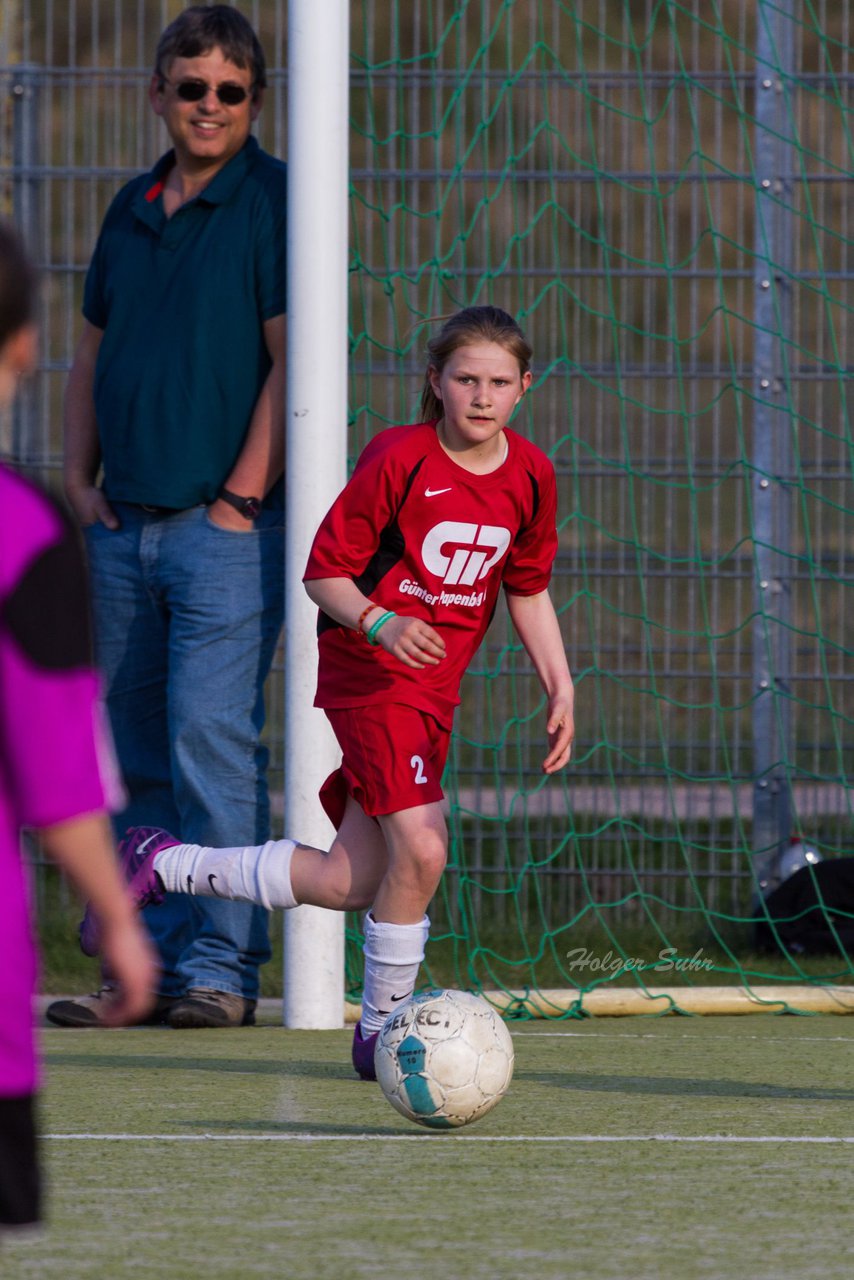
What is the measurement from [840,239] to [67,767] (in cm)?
523

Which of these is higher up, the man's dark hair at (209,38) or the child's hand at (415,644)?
the man's dark hair at (209,38)

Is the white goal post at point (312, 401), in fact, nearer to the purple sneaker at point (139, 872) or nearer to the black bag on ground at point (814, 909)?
the purple sneaker at point (139, 872)

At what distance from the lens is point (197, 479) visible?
16.5ft

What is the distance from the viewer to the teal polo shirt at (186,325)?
199 inches

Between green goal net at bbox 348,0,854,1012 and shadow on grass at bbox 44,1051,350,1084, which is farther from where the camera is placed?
green goal net at bbox 348,0,854,1012

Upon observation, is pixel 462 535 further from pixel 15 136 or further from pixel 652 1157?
pixel 15 136

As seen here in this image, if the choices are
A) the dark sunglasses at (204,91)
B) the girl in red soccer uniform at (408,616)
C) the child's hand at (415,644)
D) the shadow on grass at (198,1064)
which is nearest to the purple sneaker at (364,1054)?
the girl in red soccer uniform at (408,616)

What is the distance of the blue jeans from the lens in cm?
505

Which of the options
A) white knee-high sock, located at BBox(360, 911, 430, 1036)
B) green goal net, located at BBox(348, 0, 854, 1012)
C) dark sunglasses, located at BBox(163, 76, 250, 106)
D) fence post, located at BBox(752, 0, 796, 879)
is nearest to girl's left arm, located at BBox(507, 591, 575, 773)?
white knee-high sock, located at BBox(360, 911, 430, 1036)

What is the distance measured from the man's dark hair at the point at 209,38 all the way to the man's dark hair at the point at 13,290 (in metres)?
3.32

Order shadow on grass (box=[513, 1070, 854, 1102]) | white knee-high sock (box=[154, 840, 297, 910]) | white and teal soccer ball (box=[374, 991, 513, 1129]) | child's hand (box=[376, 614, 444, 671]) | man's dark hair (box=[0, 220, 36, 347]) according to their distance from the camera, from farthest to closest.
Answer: white knee-high sock (box=[154, 840, 297, 910]) < shadow on grass (box=[513, 1070, 854, 1102]) < child's hand (box=[376, 614, 444, 671]) < white and teal soccer ball (box=[374, 991, 513, 1129]) < man's dark hair (box=[0, 220, 36, 347])

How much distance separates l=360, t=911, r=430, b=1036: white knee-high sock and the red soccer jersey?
0.42 meters

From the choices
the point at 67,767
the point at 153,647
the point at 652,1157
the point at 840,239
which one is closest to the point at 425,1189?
the point at 652,1157

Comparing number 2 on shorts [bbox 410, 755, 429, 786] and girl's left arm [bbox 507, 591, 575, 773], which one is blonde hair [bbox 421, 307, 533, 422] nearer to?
girl's left arm [bbox 507, 591, 575, 773]
